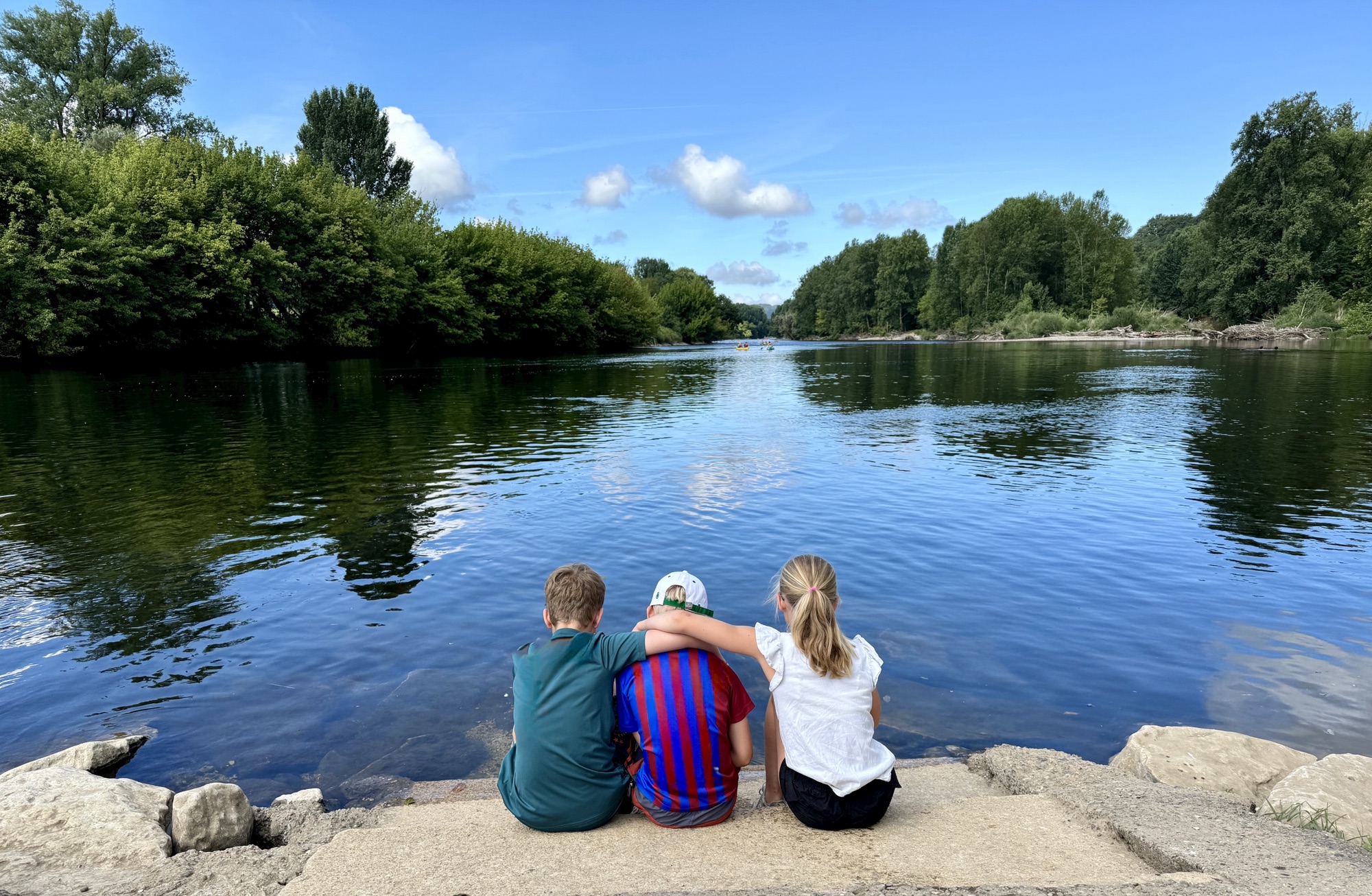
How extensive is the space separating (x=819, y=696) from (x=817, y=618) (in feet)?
1.57

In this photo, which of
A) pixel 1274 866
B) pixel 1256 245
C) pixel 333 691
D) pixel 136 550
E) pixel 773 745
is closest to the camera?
pixel 1274 866

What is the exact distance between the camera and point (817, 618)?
4312mm

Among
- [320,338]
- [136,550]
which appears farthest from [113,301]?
[136,550]

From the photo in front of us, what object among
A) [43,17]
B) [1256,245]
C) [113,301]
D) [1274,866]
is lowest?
[1274,866]

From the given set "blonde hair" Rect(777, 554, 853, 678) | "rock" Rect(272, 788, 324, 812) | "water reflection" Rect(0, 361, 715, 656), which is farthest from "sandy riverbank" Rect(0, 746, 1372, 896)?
"water reflection" Rect(0, 361, 715, 656)

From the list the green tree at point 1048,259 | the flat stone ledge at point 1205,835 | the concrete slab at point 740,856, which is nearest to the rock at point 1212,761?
the flat stone ledge at point 1205,835

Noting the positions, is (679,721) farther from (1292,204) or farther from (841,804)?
(1292,204)

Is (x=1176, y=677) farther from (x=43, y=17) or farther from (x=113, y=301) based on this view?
(x=43, y=17)

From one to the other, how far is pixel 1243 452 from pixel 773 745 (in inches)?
794

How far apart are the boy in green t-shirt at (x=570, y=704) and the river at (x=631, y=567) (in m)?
2.43

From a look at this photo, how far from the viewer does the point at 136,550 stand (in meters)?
12.0

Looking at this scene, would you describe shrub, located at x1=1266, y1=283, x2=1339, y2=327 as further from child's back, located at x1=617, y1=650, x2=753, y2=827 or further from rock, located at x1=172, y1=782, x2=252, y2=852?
rock, located at x1=172, y1=782, x2=252, y2=852

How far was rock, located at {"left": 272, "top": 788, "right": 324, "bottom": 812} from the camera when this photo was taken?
5.53 m

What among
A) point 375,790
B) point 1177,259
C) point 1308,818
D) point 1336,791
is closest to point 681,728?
point 375,790
